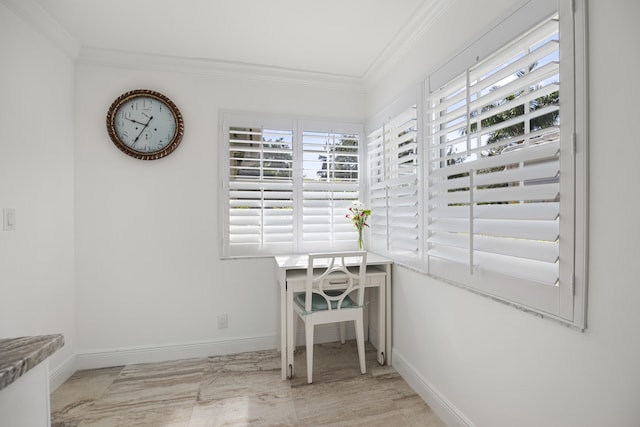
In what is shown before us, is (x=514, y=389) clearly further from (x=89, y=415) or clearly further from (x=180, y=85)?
(x=180, y=85)

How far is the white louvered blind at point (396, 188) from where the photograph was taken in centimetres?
208

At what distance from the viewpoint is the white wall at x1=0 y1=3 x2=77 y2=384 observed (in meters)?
1.71

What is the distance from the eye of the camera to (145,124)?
2432mm

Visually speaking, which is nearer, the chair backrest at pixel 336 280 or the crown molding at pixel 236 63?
the crown molding at pixel 236 63

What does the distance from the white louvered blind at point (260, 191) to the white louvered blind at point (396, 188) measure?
0.77 meters

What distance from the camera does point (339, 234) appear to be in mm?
2879

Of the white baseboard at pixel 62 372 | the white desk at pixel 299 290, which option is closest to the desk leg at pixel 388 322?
the white desk at pixel 299 290

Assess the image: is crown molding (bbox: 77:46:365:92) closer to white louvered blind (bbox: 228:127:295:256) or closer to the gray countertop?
white louvered blind (bbox: 228:127:295:256)

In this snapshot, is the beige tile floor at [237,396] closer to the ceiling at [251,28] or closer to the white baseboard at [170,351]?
the white baseboard at [170,351]

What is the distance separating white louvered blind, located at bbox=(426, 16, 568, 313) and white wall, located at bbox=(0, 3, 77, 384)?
248cm

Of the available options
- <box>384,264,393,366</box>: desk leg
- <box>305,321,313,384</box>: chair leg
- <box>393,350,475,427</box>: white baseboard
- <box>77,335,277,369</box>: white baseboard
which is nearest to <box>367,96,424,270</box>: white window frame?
<box>384,264,393,366</box>: desk leg

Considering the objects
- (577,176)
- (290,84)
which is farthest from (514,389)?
(290,84)

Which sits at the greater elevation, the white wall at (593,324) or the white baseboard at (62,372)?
the white wall at (593,324)

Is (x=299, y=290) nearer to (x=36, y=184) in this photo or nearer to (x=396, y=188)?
(x=396, y=188)
